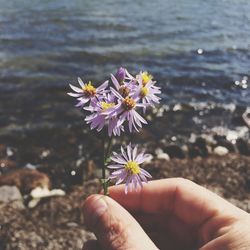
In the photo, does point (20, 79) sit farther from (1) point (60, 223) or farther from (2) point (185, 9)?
(2) point (185, 9)

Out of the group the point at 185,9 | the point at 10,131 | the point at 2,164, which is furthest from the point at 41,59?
the point at 185,9

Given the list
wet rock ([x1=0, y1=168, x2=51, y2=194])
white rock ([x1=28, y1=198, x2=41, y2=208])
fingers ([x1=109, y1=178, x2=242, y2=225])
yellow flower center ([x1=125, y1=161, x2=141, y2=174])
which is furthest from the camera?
wet rock ([x1=0, y1=168, x2=51, y2=194])

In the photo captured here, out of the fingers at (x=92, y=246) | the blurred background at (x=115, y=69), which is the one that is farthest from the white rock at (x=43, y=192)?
the fingers at (x=92, y=246)

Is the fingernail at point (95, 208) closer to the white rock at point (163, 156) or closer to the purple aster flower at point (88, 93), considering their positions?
the purple aster flower at point (88, 93)

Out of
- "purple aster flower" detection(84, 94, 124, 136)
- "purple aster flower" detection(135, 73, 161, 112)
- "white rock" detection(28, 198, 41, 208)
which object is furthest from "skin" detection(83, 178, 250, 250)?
"white rock" detection(28, 198, 41, 208)

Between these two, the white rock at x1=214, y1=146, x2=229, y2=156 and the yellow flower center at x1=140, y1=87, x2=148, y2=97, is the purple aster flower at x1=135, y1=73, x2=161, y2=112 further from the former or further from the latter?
the white rock at x1=214, y1=146, x2=229, y2=156

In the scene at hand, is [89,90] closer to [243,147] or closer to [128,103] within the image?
[128,103]

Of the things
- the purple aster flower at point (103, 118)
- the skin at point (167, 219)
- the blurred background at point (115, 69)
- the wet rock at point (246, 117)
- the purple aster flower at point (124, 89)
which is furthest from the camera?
the wet rock at point (246, 117)
